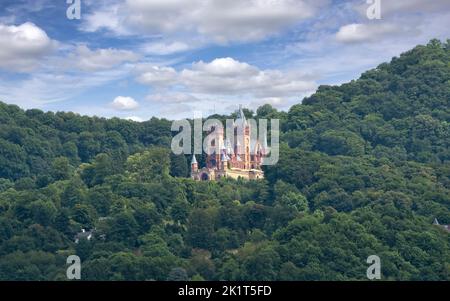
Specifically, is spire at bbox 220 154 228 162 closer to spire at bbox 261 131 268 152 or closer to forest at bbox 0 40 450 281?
forest at bbox 0 40 450 281

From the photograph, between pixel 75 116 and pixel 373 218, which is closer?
pixel 373 218

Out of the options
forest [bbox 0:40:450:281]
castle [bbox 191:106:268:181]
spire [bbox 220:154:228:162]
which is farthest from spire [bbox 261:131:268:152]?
spire [bbox 220:154:228:162]

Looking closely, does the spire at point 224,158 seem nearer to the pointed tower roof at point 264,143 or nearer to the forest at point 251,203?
the forest at point 251,203

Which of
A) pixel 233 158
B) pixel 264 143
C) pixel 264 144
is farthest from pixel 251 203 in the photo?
pixel 264 143
